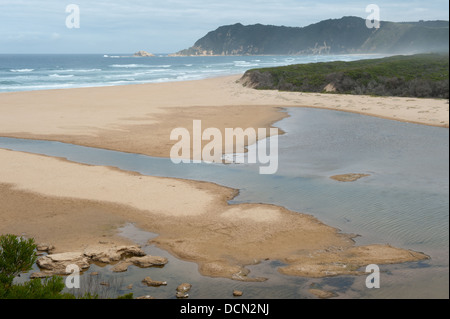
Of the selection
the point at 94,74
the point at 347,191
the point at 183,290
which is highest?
the point at 94,74

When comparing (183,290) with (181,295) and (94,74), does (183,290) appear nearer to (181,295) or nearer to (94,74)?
(181,295)

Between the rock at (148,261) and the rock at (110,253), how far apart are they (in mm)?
291

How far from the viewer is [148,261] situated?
1016cm

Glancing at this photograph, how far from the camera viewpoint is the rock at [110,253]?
10.3m

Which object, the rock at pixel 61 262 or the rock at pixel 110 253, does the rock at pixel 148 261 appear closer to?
the rock at pixel 110 253

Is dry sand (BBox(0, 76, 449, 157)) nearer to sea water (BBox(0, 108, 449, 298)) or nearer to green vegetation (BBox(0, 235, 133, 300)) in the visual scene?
sea water (BBox(0, 108, 449, 298))

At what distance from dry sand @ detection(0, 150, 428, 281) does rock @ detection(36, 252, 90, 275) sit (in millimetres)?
766

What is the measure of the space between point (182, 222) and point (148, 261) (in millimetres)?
2509

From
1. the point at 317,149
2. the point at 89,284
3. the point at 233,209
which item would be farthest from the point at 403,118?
the point at 89,284

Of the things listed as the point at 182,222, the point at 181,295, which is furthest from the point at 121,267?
the point at 182,222

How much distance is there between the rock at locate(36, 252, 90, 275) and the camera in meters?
9.79

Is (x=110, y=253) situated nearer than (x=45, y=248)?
Yes

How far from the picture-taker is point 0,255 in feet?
25.5
